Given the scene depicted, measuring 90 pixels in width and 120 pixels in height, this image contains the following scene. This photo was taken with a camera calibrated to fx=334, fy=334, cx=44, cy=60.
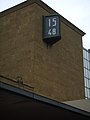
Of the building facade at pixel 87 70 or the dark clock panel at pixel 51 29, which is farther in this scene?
the building facade at pixel 87 70

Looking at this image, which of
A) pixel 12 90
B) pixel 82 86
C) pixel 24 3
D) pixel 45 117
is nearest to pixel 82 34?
pixel 82 86

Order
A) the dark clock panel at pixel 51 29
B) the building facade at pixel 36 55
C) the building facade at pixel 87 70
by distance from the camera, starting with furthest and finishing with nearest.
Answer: the building facade at pixel 87 70, the dark clock panel at pixel 51 29, the building facade at pixel 36 55

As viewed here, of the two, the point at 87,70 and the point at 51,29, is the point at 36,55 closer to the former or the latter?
the point at 51,29

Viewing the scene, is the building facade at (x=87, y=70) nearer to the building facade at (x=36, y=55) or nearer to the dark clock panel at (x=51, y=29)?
the building facade at (x=36, y=55)

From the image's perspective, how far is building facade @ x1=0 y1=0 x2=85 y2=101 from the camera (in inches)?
1125

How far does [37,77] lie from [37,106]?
427 inches

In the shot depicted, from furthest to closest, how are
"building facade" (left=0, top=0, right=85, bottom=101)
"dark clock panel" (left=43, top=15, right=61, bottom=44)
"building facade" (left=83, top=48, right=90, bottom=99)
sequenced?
"building facade" (left=83, top=48, right=90, bottom=99) < "dark clock panel" (left=43, top=15, right=61, bottom=44) < "building facade" (left=0, top=0, right=85, bottom=101)

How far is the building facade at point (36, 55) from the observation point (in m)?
28.6

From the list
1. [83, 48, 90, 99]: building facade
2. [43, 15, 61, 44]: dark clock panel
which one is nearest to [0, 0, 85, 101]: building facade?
[43, 15, 61, 44]: dark clock panel

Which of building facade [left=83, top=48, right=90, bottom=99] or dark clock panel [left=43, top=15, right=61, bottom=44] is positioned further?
building facade [left=83, top=48, right=90, bottom=99]

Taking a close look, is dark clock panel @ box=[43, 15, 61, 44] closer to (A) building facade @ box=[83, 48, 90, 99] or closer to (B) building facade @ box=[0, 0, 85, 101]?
(B) building facade @ box=[0, 0, 85, 101]

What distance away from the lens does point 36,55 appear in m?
28.8

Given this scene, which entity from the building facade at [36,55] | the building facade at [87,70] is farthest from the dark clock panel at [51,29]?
the building facade at [87,70]

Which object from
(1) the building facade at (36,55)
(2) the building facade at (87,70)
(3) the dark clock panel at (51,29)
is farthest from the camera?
(2) the building facade at (87,70)
